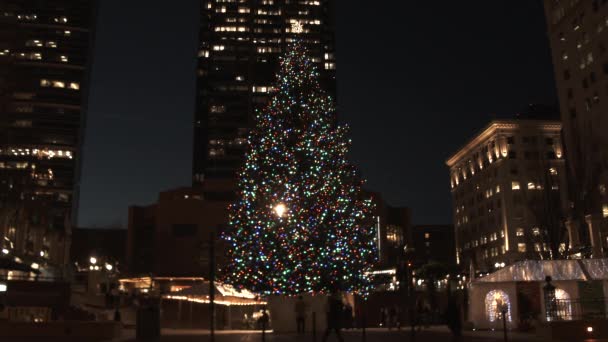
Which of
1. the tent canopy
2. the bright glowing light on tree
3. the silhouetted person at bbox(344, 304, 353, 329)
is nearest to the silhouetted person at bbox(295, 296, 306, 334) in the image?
the silhouetted person at bbox(344, 304, 353, 329)

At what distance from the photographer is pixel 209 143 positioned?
471ft

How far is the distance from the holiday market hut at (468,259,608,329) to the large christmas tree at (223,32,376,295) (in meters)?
6.30

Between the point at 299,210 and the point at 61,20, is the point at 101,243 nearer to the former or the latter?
the point at 61,20

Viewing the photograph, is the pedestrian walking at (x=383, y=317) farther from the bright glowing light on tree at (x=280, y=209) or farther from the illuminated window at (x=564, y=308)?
the illuminated window at (x=564, y=308)

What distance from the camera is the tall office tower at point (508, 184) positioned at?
103m

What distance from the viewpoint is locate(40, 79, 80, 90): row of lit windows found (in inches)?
5619

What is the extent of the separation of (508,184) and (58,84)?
102 metres

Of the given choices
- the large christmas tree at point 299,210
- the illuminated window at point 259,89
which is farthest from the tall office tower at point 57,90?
the large christmas tree at point 299,210

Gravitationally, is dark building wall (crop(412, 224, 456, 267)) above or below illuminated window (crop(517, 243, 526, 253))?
above

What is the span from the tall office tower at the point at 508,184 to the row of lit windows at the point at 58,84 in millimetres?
89805

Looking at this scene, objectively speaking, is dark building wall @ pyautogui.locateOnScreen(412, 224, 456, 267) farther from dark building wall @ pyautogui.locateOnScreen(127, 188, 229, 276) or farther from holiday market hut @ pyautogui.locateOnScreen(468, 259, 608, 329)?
holiday market hut @ pyautogui.locateOnScreen(468, 259, 608, 329)

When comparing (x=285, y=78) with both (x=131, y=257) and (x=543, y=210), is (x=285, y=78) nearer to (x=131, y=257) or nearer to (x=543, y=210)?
(x=543, y=210)

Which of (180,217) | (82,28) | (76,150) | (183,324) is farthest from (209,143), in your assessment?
(183,324)

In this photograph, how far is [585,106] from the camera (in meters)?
74.4
